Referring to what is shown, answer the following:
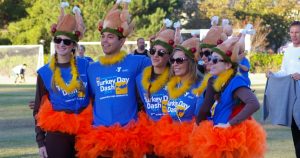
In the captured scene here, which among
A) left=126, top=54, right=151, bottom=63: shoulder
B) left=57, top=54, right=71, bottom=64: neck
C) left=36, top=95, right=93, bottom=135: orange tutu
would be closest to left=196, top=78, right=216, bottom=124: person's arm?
left=126, top=54, right=151, bottom=63: shoulder

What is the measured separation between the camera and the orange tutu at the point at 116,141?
5.86m

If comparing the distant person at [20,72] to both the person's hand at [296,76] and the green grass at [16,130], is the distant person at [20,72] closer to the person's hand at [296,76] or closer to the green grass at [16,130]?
the green grass at [16,130]

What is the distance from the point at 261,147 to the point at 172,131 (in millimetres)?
856

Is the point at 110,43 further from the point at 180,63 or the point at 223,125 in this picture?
the point at 223,125

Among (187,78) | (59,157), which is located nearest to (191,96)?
(187,78)

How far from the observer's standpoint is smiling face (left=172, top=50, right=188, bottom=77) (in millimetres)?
5852

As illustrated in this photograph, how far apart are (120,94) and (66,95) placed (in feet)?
1.69

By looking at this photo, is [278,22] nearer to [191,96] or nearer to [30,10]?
[30,10]

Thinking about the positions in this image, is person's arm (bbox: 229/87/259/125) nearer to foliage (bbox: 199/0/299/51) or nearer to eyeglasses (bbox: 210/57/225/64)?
eyeglasses (bbox: 210/57/225/64)

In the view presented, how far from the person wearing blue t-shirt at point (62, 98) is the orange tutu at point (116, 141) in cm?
18

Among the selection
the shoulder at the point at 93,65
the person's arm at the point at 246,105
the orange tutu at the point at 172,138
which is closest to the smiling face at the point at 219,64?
the person's arm at the point at 246,105

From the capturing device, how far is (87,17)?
148 feet

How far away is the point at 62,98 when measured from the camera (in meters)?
6.09

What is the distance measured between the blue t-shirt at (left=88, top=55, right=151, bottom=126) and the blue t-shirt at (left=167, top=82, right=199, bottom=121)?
1.31ft
